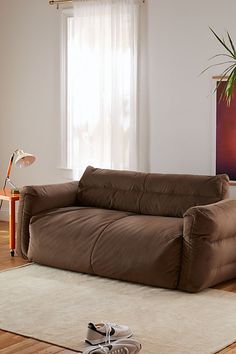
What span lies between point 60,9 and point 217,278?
3.52 meters

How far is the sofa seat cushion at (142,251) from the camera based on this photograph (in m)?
5.53

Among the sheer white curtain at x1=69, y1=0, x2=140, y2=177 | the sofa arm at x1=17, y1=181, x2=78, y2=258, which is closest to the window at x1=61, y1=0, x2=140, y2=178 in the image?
the sheer white curtain at x1=69, y1=0, x2=140, y2=177

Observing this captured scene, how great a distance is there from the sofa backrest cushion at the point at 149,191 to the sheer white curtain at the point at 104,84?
55 cm

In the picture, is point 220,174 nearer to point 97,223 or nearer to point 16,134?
point 97,223

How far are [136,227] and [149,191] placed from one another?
697 millimetres

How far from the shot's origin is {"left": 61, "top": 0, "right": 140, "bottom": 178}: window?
23.9 ft

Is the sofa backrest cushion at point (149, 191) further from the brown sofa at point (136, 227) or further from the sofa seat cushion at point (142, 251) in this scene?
the sofa seat cushion at point (142, 251)

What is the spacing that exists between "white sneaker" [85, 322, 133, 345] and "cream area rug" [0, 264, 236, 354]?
7cm

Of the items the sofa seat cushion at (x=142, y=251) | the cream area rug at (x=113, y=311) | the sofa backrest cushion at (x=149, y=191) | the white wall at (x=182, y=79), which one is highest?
the white wall at (x=182, y=79)

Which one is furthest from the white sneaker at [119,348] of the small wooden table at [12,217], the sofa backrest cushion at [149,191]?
the small wooden table at [12,217]

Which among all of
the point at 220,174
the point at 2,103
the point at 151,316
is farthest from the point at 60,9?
the point at 151,316

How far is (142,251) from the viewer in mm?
5664

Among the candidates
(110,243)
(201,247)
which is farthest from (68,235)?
(201,247)

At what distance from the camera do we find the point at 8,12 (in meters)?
8.29
